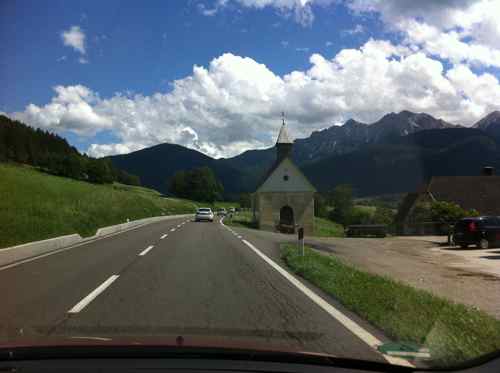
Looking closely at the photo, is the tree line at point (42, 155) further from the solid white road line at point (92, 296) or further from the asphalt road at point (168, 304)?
the solid white road line at point (92, 296)

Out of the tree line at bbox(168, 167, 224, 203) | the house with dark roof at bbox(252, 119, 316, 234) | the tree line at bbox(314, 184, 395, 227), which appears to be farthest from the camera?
the tree line at bbox(168, 167, 224, 203)

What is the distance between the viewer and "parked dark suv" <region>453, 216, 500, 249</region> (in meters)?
22.4

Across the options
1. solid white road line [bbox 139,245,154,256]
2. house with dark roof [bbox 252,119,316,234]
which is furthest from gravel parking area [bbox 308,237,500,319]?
house with dark roof [bbox 252,119,316,234]

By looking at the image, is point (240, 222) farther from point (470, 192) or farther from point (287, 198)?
point (470, 192)

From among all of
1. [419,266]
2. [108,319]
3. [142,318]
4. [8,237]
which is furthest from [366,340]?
[8,237]

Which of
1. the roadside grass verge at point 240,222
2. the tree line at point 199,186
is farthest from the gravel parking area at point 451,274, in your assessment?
the tree line at point 199,186

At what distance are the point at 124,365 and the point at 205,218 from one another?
44118 millimetres

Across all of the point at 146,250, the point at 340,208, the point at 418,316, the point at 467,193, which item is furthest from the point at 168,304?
the point at 340,208

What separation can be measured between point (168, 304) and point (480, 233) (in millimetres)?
19204

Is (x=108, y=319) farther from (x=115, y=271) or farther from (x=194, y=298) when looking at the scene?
(x=115, y=271)

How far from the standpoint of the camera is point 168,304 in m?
7.54

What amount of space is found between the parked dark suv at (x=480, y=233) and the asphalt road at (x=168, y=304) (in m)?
13.9

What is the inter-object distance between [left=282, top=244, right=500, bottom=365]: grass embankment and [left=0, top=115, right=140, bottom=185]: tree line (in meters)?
90.7

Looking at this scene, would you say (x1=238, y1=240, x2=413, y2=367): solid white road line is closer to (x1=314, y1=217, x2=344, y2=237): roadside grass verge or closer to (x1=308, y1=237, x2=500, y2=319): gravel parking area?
(x1=308, y1=237, x2=500, y2=319): gravel parking area
